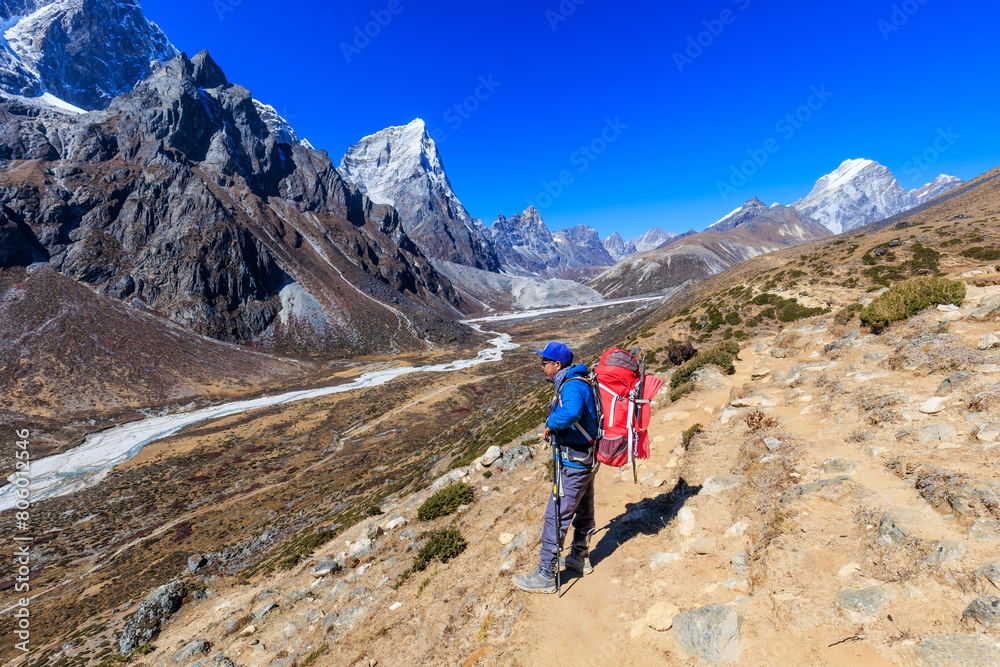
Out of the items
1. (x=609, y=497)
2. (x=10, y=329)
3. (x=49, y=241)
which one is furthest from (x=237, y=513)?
(x=49, y=241)

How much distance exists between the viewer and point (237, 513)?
27.0 meters

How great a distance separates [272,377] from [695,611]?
76.4 metres

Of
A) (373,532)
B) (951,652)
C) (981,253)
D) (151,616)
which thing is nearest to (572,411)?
(951,652)

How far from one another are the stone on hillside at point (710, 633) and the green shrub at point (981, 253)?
86.4 ft

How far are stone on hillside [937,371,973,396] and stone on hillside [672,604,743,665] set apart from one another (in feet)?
21.6

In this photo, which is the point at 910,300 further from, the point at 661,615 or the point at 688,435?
the point at 661,615

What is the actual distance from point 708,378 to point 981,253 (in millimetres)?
18304

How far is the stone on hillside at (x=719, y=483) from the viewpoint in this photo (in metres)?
7.14

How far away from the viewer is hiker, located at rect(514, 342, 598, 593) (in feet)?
18.4

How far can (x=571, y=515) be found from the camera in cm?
590

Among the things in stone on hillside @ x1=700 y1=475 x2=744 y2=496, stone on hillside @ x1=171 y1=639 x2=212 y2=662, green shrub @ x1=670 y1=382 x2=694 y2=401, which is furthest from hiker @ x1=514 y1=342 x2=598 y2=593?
green shrub @ x1=670 y1=382 x2=694 y2=401

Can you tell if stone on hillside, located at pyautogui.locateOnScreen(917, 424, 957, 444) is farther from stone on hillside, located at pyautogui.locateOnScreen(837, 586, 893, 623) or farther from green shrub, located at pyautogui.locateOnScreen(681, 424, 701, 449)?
green shrub, located at pyautogui.locateOnScreen(681, 424, 701, 449)

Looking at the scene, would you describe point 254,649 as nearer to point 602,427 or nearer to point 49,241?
point 602,427

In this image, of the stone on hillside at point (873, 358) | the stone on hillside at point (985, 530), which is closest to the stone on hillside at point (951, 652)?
the stone on hillside at point (985, 530)
